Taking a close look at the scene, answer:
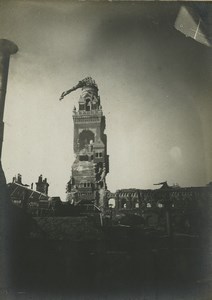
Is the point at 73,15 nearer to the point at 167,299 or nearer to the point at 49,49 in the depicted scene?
the point at 49,49

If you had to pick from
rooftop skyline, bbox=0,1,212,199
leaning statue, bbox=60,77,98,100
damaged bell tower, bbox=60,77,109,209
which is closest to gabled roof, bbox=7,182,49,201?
rooftop skyline, bbox=0,1,212,199

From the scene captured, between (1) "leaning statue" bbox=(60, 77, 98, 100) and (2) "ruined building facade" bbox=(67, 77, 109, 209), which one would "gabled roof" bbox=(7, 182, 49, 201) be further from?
(1) "leaning statue" bbox=(60, 77, 98, 100)

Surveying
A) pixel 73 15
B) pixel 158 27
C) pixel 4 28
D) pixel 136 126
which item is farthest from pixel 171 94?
pixel 4 28

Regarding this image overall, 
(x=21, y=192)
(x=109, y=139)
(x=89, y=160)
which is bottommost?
(x=21, y=192)

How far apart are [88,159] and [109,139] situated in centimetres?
42

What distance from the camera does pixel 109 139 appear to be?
3.98m

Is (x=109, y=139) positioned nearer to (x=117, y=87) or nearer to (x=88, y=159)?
(x=88, y=159)

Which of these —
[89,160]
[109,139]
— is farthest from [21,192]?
[109,139]

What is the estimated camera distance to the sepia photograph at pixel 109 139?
3.59 meters

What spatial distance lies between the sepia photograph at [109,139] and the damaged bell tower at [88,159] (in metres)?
0.02

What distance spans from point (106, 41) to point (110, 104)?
0.89 meters

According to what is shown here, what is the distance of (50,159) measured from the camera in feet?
12.8

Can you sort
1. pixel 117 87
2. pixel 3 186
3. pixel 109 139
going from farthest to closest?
pixel 117 87 → pixel 109 139 → pixel 3 186

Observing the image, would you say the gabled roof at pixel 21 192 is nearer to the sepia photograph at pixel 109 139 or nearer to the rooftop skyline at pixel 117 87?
the sepia photograph at pixel 109 139
